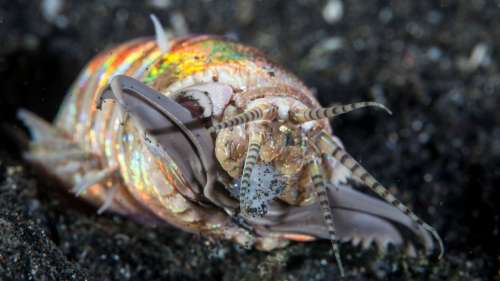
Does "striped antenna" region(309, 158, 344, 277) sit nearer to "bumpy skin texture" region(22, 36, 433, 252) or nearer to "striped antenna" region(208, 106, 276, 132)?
"bumpy skin texture" region(22, 36, 433, 252)

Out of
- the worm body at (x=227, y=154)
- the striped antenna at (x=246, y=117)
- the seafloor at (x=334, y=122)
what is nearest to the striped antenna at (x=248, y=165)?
the worm body at (x=227, y=154)

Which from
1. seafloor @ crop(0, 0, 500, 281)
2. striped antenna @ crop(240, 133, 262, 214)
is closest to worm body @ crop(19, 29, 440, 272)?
striped antenna @ crop(240, 133, 262, 214)

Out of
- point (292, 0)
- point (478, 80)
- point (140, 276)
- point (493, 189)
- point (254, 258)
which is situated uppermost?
point (292, 0)

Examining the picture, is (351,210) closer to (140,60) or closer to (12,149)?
(140,60)

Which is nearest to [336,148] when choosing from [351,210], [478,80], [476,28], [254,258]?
[351,210]

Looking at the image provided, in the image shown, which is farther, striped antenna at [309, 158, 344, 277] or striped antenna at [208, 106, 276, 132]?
striped antenna at [309, 158, 344, 277]

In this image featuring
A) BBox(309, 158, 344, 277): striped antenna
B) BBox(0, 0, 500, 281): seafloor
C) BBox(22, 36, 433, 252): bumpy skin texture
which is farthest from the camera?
BBox(0, 0, 500, 281): seafloor

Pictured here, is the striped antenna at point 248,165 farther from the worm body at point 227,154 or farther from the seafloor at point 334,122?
the seafloor at point 334,122

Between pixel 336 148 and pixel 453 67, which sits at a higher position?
pixel 453 67
